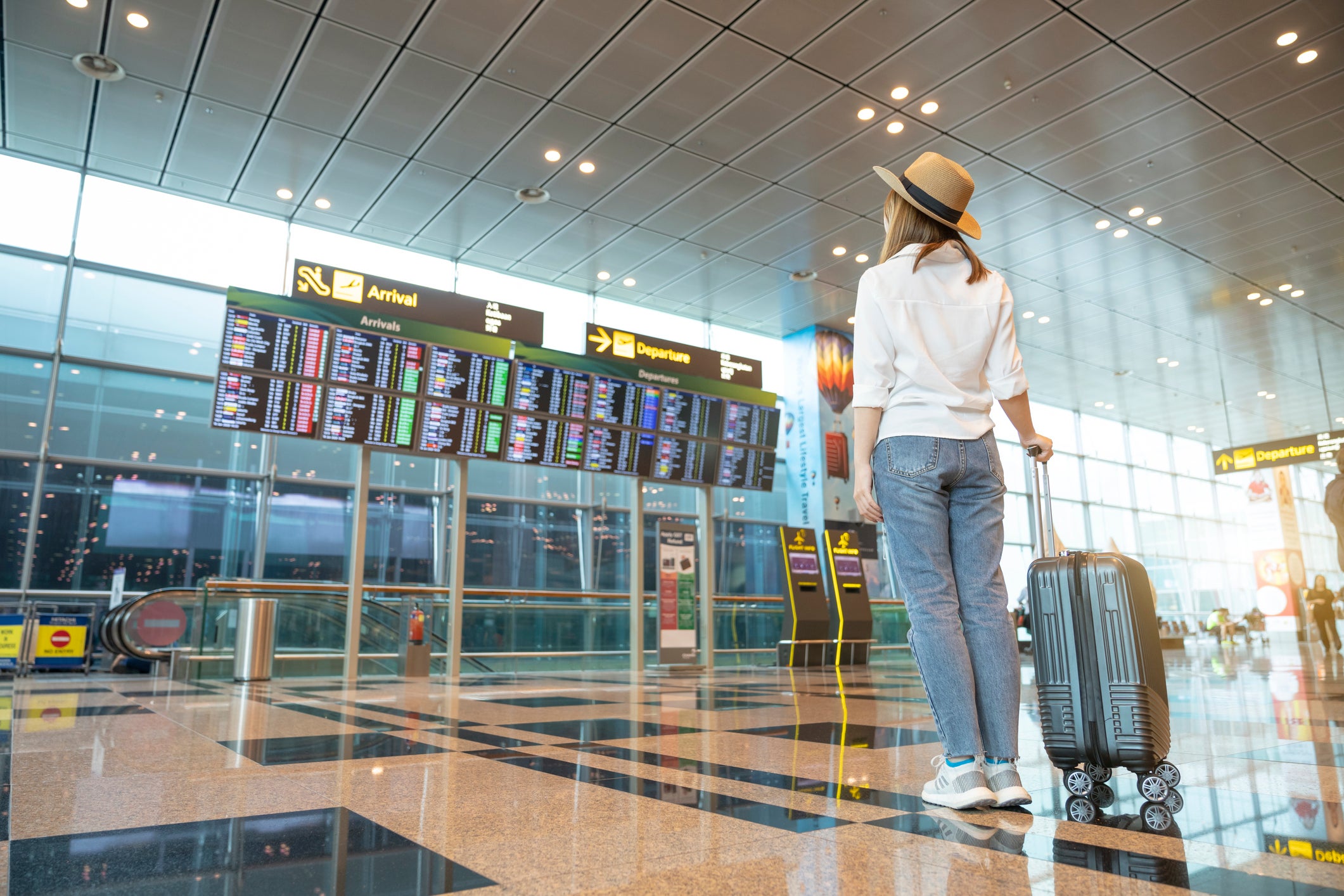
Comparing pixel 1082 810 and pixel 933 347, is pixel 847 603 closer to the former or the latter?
pixel 933 347

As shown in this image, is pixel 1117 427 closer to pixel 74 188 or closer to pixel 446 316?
pixel 446 316

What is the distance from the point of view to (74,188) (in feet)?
35.8

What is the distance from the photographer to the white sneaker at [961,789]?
6.06 feet

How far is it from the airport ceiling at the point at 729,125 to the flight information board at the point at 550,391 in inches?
105

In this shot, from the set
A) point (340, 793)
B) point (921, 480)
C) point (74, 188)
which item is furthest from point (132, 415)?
point (921, 480)

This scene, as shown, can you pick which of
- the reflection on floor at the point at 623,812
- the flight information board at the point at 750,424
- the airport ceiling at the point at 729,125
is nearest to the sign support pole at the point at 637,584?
the flight information board at the point at 750,424

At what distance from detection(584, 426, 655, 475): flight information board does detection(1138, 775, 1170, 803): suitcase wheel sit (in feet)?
27.2

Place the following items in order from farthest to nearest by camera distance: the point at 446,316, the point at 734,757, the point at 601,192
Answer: the point at 601,192, the point at 446,316, the point at 734,757

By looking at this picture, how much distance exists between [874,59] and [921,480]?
749 cm

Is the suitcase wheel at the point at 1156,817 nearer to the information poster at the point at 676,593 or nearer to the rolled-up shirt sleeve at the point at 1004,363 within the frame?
the rolled-up shirt sleeve at the point at 1004,363

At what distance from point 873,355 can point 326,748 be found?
7.42 ft

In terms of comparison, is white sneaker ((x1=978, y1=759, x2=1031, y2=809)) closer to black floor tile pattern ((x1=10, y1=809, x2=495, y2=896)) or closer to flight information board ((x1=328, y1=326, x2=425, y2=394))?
black floor tile pattern ((x1=10, y1=809, x2=495, y2=896))

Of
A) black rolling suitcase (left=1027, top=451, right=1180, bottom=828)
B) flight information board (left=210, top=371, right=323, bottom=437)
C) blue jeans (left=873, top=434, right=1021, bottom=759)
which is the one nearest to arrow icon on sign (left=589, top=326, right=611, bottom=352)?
flight information board (left=210, top=371, right=323, bottom=437)

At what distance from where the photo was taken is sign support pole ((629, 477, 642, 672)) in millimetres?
10688
